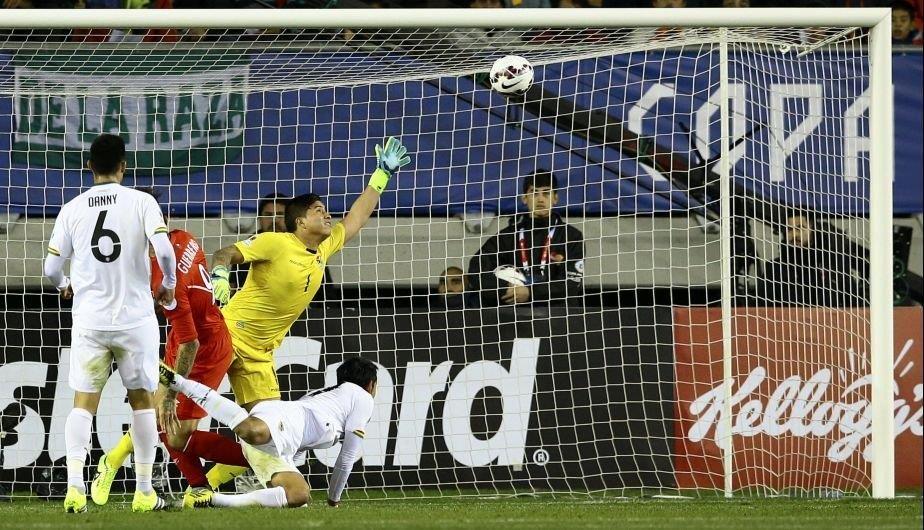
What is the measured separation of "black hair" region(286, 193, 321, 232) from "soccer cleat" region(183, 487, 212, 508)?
1.75 m

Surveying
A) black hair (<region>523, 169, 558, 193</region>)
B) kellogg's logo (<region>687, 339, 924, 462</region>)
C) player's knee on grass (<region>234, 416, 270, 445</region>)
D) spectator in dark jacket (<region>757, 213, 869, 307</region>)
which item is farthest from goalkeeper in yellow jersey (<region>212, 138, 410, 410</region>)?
spectator in dark jacket (<region>757, 213, 869, 307</region>)

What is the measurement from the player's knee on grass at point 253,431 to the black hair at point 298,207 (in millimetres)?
1499

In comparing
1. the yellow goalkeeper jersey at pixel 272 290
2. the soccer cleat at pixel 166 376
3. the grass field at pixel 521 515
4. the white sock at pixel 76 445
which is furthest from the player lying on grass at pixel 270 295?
the white sock at pixel 76 445

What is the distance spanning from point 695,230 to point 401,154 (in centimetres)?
348

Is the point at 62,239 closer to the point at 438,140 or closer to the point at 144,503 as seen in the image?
the point at 144,503

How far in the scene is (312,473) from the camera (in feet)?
32.3

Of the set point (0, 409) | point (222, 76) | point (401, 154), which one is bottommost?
point (0, 409)

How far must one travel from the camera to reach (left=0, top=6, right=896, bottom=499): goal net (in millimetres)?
9570

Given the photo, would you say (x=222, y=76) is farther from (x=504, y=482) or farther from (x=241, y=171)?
(x=504, y=482)

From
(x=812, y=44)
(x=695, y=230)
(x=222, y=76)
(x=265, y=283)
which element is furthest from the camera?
Result: (x=695, y=230)

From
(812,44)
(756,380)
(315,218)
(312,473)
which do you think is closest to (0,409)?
(312,473)

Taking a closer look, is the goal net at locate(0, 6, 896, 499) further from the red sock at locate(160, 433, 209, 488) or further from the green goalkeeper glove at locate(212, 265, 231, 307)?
the green goalkeeper glove at locate(212, 265, 231, 307)

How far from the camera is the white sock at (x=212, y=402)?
24.6 ft

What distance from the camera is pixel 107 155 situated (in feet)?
23.4
